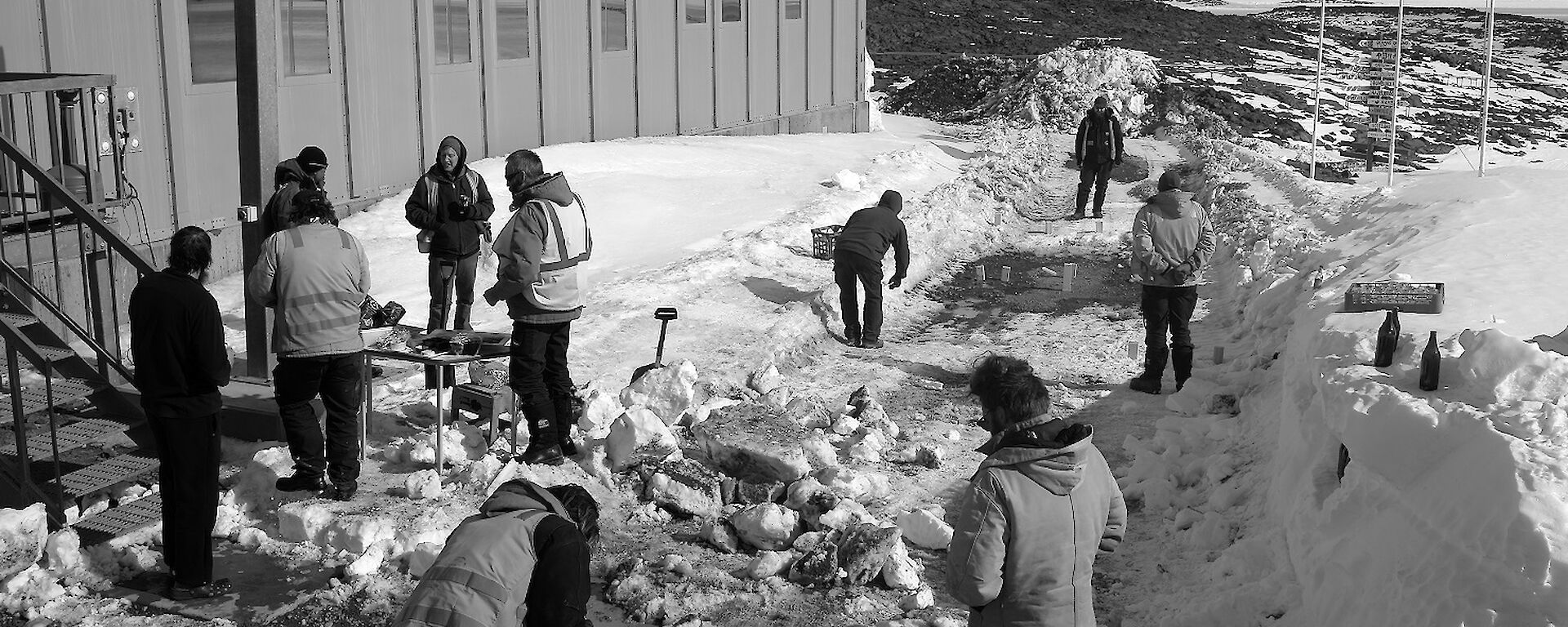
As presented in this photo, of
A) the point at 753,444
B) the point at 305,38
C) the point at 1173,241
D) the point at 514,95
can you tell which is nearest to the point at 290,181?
the point at 753,444

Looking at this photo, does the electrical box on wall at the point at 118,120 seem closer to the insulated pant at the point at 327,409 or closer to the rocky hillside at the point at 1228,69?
the insulated pant at the point at 327,409

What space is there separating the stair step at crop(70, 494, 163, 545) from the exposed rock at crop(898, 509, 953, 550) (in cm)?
389

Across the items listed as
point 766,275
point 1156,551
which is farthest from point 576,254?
point 766,275

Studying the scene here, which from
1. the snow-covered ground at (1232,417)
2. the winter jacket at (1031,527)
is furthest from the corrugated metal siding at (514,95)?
the winter jacket at (1031,527)

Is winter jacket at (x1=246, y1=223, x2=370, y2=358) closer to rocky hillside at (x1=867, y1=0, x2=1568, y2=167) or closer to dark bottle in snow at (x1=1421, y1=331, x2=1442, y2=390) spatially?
dark bottle in snow at (x1=1421, y1=331, x2=1442, y2=390)

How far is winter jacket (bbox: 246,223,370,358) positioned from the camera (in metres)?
7.15

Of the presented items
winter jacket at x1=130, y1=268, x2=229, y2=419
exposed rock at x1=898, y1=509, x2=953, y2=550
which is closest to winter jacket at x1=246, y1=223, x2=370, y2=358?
winter jacket at x1=130, y1=268, x2=229, y2=419

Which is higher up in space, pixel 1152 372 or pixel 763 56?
pixel 763 56

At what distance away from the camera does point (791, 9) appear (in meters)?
28.0

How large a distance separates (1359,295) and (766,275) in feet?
21.2

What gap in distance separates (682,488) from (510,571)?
4.15 metres

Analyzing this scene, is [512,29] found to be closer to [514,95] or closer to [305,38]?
[514,95]

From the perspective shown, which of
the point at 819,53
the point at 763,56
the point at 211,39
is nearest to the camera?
the point at 211,39

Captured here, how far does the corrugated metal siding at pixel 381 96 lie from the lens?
15078 mm
